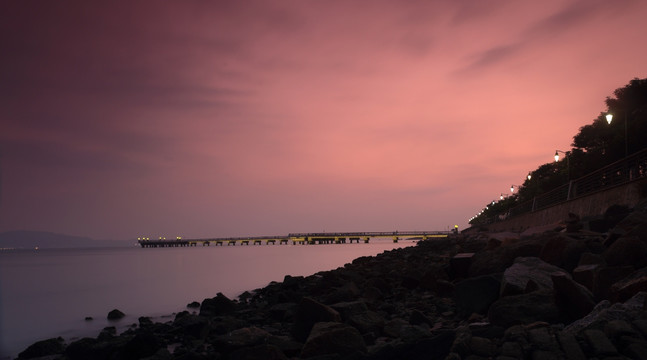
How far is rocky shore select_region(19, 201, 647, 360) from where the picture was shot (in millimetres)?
4836

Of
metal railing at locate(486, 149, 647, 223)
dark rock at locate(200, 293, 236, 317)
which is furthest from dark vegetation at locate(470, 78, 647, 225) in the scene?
dark rock at locate(200, 293, 236, 317)

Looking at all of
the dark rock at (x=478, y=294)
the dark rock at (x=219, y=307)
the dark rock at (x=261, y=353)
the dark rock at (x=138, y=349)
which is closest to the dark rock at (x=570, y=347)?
the dark rock at (x=478, y=294)

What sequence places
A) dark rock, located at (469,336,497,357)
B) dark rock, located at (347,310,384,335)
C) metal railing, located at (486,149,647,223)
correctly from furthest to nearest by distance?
metal railing, located at (486,149,647,223), dark rock, located at (347,310,384,335), dark rock, located at (469,336,497,357)

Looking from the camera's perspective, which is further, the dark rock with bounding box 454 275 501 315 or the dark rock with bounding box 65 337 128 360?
the dark rock with bounding box 65 337 128 360

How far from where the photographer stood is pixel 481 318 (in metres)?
7.77

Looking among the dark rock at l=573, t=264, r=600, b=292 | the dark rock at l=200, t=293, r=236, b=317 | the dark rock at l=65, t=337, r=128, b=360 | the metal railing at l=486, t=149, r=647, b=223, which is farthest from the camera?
the metal railing at l=486, t=149, r=647, b=223

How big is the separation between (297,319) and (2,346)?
13.1m

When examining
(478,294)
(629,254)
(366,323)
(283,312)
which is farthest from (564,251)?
(283,312)

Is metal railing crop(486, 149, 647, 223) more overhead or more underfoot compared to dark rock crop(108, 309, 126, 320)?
more overhead

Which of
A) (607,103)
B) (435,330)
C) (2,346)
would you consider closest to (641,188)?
(435,330)

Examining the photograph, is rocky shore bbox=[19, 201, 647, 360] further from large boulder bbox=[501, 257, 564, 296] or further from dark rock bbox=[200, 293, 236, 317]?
dark rock bbox=[200, 293, 236, 317]

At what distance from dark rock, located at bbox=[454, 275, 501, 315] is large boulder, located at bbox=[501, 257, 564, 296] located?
1.37ft

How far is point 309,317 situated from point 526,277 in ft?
12.7

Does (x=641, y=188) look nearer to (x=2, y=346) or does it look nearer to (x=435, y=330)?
(x=435, y=330)
